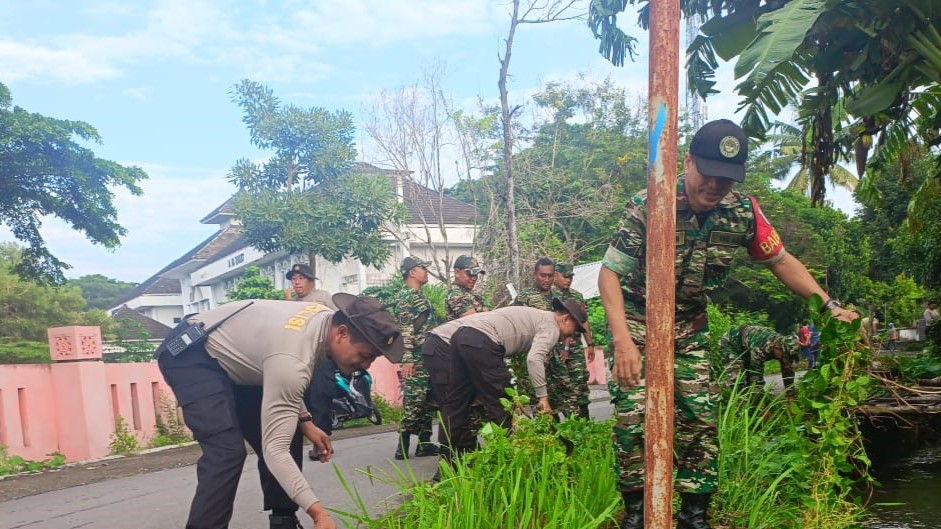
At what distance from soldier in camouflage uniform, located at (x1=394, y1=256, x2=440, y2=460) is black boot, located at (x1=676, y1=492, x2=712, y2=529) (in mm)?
3491

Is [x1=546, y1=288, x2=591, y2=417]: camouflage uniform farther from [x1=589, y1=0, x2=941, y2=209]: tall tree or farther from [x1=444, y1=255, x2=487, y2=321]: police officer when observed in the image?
[x1=589, y1=0, x2=941, y2=209]: tall tree

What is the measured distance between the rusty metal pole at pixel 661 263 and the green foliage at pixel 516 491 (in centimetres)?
87

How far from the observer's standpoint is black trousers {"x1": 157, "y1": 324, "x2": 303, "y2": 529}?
368 cm

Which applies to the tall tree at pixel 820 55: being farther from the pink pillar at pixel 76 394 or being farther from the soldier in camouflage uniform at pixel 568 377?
the pink pillar at pixel 76 394

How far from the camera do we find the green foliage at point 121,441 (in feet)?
33.8

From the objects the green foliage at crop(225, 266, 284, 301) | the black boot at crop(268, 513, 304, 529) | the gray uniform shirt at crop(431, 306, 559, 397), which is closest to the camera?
the black boot at crop(268, 513, 304, 529)

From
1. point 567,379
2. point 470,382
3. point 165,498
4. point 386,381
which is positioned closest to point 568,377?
point 567,379

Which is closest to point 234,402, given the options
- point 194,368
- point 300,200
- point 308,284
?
point 194,368

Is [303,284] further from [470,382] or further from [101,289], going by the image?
[101,289]

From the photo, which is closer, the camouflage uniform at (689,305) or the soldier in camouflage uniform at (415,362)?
the camouflage uniform at (689,305)

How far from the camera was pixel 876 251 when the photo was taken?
3859 cm

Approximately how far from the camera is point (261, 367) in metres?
3.88

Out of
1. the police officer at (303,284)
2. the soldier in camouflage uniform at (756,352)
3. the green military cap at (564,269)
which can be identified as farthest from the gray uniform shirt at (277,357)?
the green military cap at (564,269)

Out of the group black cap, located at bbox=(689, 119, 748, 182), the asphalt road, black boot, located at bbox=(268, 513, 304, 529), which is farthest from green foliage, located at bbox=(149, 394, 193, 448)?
black cap, located at bbox=(689, 119, 748, 182)
